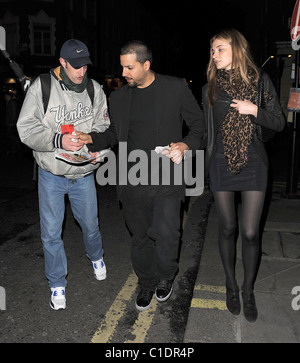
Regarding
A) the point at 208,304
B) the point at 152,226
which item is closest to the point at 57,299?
the point at 152,226

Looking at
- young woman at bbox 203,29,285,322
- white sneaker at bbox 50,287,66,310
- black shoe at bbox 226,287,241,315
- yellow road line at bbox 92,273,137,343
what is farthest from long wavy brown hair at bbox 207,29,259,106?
white sneaker at bbox 50,287,66,310

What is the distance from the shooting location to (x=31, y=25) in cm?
2650

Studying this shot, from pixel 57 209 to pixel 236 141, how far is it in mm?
1512

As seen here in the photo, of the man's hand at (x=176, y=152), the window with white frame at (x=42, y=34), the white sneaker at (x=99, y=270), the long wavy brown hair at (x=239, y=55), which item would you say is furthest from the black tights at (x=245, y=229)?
the window with white frame at (x=42, y=34)

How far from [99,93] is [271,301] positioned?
2.27 metres

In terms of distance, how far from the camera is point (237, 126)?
2799mm

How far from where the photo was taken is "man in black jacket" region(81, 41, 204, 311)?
2.89m

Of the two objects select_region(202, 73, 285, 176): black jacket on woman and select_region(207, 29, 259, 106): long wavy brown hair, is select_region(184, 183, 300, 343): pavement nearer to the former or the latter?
select_region(202, 73, 285, 176): black jacket on woman

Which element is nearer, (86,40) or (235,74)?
(235,74)

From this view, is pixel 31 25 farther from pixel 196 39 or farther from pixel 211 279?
pixel 196 39

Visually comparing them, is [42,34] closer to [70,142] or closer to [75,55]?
[75,55]

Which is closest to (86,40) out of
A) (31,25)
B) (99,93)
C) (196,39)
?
(31,25)

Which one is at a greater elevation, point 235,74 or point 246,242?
point 235,74

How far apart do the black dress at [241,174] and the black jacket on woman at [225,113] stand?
0.04 metres
